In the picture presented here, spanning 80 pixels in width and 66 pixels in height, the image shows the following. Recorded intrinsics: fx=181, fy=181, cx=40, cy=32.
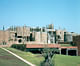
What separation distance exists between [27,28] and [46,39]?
12828 mm

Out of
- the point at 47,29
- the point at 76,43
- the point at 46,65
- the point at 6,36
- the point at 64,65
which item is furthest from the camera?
the point at 47,29

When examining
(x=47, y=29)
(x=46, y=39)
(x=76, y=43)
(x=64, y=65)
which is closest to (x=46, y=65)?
(x=64, y=65)

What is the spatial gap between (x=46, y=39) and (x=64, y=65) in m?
78.3

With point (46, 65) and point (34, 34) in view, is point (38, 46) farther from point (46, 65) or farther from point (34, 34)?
point (34, 34)

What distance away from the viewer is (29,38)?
104250mm

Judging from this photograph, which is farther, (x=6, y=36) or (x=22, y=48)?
(x=6, y=36)

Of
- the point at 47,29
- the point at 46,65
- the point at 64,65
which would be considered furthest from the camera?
the point at 47,29

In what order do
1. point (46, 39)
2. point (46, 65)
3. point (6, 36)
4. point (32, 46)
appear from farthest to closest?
point (46, 39) → point (6, 36) → point (32, 46) → point (46, 65)

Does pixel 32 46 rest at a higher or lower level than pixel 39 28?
lower

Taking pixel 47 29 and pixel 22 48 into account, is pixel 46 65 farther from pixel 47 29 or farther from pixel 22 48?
pixel 47 29

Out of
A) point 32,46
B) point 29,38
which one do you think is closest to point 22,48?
point 32,46

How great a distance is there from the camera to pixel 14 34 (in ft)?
330

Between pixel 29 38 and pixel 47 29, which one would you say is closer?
pixel 29 38

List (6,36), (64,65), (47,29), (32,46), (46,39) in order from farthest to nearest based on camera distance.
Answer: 1. (47,29)
2. (46,39)
3. (6,36)
4. (32,46)
5. (64,65)
